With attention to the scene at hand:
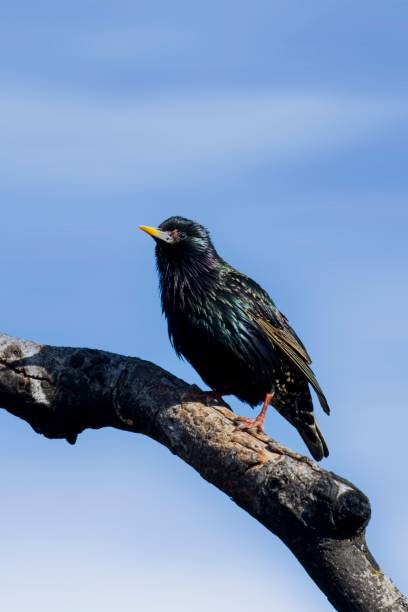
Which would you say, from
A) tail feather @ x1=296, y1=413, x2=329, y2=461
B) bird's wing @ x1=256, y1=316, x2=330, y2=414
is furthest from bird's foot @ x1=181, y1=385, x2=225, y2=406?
tail feather @ x1=296, y1=413, x2=329, y2=461

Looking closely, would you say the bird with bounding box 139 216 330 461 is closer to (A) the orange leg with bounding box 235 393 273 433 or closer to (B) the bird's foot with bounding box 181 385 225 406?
(B) the bird's foot with bounding box 181 385 225 406

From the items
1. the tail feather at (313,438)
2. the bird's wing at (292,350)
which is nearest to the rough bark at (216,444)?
the bird's wing at (292,350)

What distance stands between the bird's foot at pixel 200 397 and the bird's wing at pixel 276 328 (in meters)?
0.63

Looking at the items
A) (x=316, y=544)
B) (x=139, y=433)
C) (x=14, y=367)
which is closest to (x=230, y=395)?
(x=139, y=433)

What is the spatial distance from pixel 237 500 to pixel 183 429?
1.79 ft

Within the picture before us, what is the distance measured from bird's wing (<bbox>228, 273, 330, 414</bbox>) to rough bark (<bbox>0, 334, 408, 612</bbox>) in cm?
77

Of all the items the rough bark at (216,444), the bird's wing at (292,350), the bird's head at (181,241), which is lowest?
the rough bark at (216,444)

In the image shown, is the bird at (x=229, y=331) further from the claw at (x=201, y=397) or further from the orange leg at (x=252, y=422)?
the orange leg at (x=252, y=422)

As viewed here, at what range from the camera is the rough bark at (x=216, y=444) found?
179 inches

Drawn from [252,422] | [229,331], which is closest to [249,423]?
[252,422]

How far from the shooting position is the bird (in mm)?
6395

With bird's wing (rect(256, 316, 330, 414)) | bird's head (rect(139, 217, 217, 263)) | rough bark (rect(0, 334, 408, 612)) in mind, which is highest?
bird's head (rect(139, 217, 217, 263))

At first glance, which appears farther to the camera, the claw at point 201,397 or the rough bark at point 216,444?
the claw at point 201,397

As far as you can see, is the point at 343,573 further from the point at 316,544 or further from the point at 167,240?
the point at 167,240
